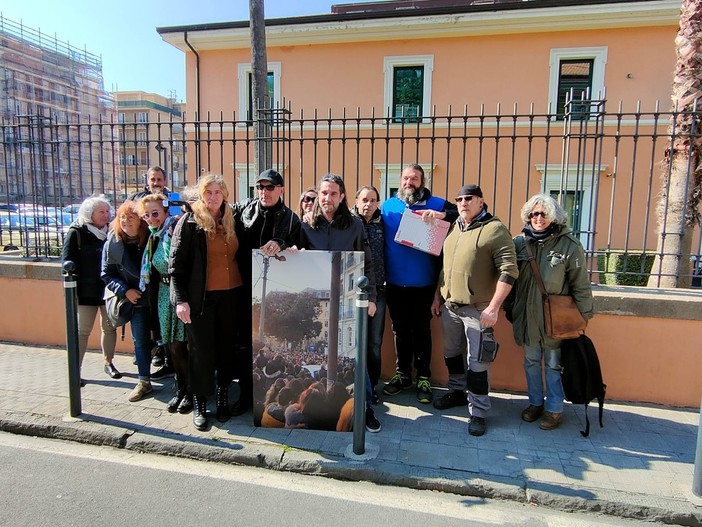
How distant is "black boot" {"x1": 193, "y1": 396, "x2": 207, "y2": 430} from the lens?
143 inches

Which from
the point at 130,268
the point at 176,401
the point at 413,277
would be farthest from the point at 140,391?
the point at 413,277

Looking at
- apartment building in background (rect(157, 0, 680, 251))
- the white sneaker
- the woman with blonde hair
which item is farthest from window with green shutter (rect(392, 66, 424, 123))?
the white sneaker

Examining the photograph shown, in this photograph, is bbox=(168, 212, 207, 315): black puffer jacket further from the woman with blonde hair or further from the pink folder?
the pink folder

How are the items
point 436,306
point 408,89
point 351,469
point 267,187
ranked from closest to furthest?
1. point 351,469
2. point 267,187
3. point 436,306
4. point 408,89

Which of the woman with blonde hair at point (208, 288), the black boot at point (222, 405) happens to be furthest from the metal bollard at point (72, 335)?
the black boot at point (222, 405)

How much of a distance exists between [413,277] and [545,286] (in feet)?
3.62

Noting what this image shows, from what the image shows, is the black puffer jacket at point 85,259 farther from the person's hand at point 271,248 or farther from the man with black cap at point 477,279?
the man with black cap at point 477,279

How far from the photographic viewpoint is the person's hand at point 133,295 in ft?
13.6

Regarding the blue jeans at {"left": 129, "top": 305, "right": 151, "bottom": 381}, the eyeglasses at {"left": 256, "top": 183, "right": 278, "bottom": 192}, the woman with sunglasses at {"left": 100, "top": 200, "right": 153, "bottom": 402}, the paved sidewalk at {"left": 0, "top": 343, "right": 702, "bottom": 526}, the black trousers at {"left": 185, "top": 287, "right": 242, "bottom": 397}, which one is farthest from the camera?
the blue jeans at {"left": 129, "top": 305, "right": 151, "bottom": 381}

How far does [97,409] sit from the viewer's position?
13.0 ft

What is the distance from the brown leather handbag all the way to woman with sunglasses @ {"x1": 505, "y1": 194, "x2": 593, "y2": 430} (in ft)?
0.14

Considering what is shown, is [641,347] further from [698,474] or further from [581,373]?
[698,474]

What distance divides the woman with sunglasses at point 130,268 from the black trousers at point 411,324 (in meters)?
2.35

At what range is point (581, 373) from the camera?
3.60 meters
